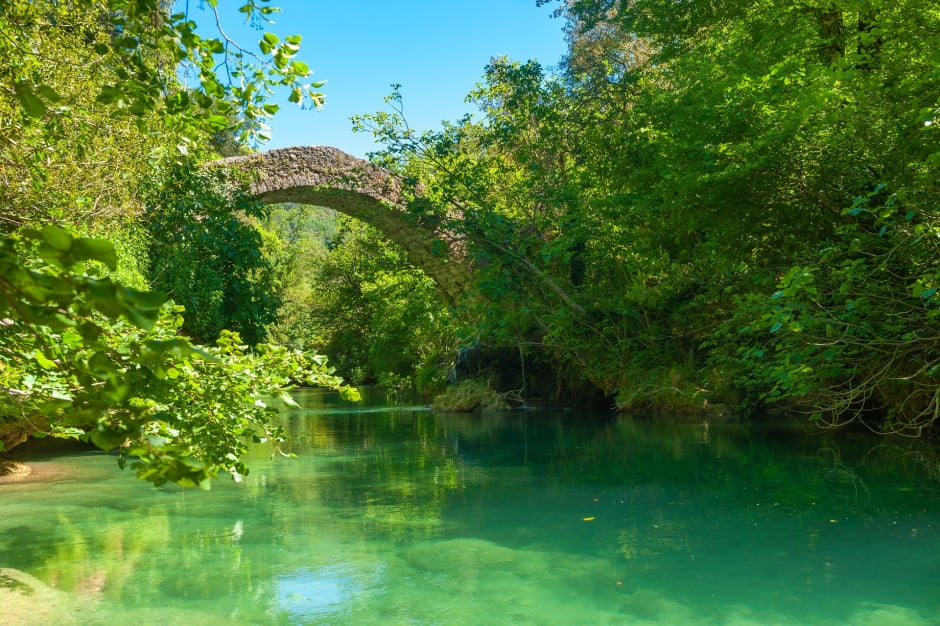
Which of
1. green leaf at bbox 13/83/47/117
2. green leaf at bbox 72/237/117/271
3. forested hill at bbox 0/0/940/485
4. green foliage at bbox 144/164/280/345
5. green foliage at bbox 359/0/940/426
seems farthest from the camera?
green foliage at bbox 144/164/280/345

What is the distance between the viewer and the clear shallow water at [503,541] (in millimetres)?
3783

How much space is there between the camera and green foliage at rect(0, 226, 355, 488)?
96cm

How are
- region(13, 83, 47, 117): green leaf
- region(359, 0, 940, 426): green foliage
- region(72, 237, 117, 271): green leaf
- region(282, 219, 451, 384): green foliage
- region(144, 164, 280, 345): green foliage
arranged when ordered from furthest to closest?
region(282, 219, 451, 384): green foliage, region(144, 164, 280, 345): green foliage, region(359, 0, 940, 426): green foliage, region(13, 83, 47, 117): green leaf, region(72, 237, 117, 271): green leaf

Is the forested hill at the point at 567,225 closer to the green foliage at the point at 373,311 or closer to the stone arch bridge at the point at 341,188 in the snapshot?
the stone arch bridge at the point at 341,188

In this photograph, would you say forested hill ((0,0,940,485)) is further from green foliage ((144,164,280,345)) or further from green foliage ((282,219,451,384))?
green foliage ((282,219,451,384))

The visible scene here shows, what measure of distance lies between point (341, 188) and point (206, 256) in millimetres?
4089

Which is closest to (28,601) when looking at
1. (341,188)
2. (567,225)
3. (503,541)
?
(503,541)

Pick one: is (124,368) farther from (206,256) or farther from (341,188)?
(341,188)

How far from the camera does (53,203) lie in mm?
6449

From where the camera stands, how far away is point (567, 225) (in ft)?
39.4

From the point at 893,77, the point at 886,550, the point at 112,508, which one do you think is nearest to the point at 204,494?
the point at 112,508

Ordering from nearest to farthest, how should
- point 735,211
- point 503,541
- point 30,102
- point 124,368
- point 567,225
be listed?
point 30,102
point 124,368
point 503,541
point 735,211
point 567,225

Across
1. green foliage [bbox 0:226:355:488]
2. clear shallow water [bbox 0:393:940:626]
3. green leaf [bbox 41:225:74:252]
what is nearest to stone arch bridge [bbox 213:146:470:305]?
clear shallow water [bbox 0:393:940:626]

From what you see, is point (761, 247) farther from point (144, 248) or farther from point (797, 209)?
point (144, 248)
